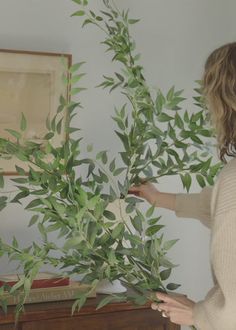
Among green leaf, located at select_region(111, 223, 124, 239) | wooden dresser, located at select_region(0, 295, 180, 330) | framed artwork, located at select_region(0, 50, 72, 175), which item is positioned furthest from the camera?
framed artwork, located at select_region(0, 50, 72, 175)

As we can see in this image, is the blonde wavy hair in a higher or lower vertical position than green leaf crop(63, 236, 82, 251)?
higher

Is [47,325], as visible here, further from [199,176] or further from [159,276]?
[199,176]

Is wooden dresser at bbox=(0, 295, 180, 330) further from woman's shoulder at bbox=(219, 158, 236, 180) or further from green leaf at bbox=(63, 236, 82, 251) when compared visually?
woman's shoulder at bbox=(219, 158, 236, 180)

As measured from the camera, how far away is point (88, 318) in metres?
2.00

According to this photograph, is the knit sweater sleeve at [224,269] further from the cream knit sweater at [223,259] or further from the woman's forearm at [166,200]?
the woman's forearm at [166,200]

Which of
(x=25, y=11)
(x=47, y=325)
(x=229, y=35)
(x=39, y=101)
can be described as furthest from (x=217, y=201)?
(x=229, y=35)

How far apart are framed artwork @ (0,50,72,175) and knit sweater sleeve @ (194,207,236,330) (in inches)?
42.2

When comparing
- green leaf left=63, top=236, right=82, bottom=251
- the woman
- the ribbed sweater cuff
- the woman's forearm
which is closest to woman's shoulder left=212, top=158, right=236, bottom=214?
the woman

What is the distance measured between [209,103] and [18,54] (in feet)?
3.26

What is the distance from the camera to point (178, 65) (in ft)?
8.88

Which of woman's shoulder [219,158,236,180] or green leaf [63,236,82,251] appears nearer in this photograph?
woman's shoulder [219,158,236,180]

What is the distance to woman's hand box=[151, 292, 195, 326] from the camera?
1643 millimetres

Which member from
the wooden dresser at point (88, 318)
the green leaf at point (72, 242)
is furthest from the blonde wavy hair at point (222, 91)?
the wooden dresser at point (88, 318)

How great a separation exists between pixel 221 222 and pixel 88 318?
699 mm
